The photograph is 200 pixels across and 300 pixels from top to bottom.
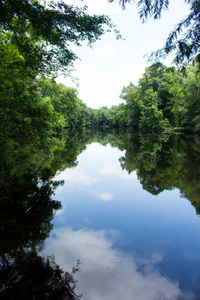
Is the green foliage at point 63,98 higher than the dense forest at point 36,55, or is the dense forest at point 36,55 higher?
the green foliage at point 63,98

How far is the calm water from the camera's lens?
7.50 feet

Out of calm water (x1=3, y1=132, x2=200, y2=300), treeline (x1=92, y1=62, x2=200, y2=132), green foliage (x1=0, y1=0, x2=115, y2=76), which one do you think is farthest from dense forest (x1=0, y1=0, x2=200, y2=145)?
treeline (x1=92, y1=62, x2=200, y2=132)

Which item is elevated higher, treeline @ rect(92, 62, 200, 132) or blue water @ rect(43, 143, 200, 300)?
treeline @ rect(92, 62, 200, 132)

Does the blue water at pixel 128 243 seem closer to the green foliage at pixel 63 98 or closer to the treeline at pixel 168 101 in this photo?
the treeline at pixel 168 101

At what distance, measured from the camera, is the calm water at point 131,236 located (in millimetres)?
2287

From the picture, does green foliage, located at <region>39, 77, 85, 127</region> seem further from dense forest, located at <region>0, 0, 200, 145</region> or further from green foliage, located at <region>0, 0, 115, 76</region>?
green foliage, located at <region>0, 0, 115, 76</region>

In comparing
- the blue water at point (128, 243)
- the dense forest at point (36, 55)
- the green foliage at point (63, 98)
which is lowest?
the blue water at point (128, 243)

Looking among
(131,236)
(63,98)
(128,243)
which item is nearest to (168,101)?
(63,98)

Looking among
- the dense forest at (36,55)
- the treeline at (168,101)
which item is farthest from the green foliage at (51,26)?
the treeline at (168,101)

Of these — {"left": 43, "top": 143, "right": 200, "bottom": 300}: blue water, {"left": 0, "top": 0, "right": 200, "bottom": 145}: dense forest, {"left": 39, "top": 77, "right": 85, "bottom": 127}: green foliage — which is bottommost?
{"left": 43, "top": 143, "right": 200, "bottom": 300}: blue water

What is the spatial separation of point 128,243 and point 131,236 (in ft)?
0.83

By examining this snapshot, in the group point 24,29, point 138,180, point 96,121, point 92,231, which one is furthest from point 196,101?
point 96,121

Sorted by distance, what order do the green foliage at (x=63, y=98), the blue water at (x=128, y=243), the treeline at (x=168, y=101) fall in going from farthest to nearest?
the green foliage at (x=63, y=98) → the treeline at (x=168, y=101) → the blue water at (x=128, y=243)

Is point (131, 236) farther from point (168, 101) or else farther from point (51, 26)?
point (168, 101)
